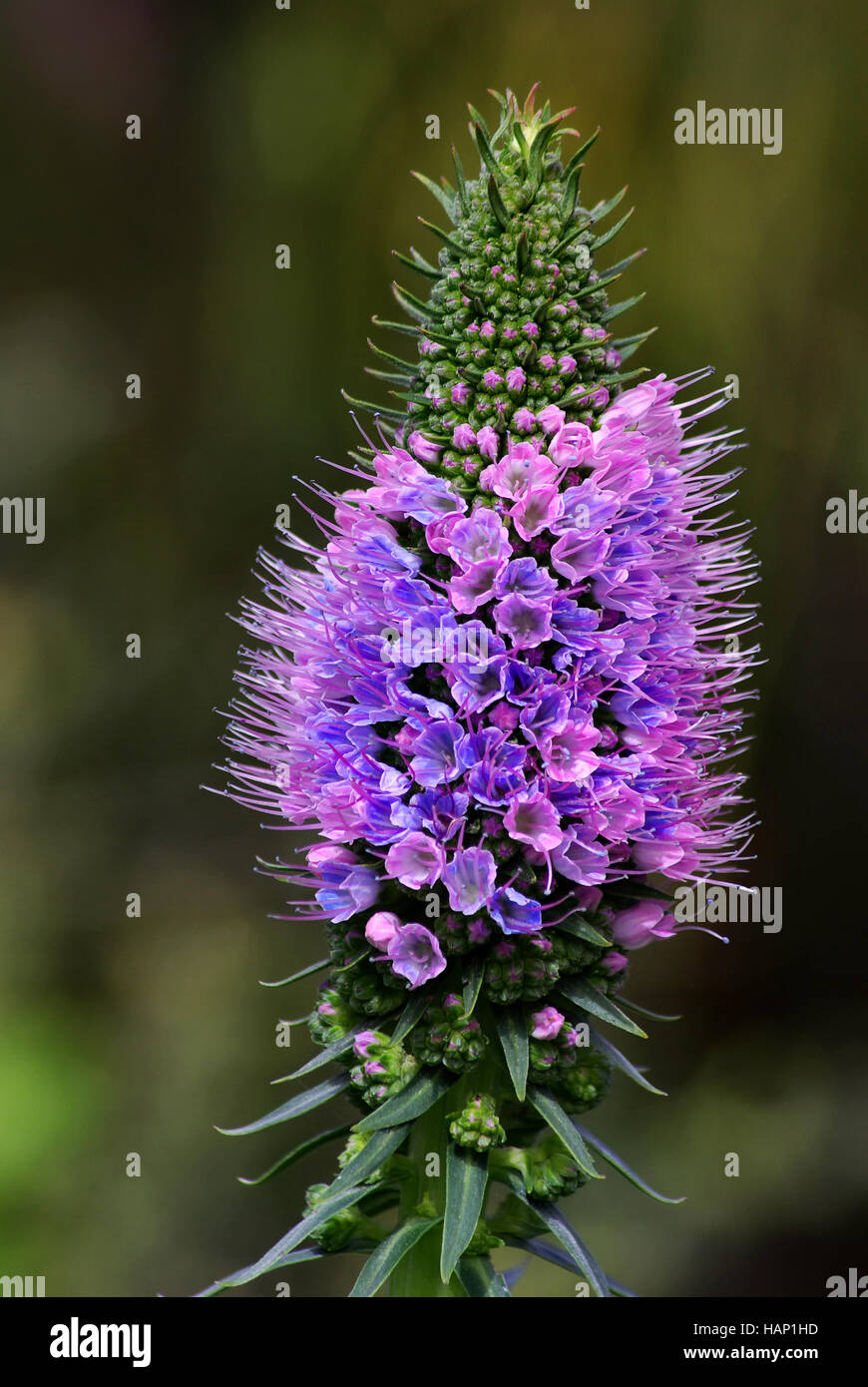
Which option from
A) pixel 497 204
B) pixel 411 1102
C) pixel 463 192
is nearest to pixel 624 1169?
pixel 411 1102

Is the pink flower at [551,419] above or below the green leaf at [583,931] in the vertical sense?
above

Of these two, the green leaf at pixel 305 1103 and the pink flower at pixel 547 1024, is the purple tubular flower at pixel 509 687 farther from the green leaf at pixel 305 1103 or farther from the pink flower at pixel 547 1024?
the green leaf at pixel 305 1103

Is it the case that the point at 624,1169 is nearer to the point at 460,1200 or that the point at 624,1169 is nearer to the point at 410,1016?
the point at 460,1200

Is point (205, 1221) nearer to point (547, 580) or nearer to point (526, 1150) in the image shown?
point (526, 1150)

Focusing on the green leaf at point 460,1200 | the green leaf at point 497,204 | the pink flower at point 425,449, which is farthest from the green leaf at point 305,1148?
the green leaf at point 497,204

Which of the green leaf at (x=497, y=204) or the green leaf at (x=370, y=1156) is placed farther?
the green leaf at (x=497, y=204)
